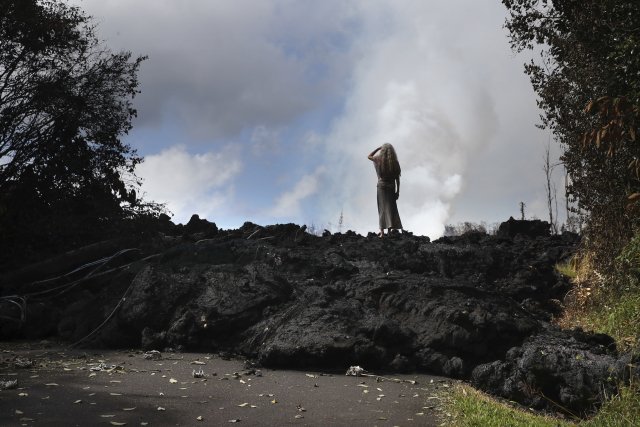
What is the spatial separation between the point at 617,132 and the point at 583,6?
6016 mm

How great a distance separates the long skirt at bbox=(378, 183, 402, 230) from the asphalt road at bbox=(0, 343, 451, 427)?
7784 mm

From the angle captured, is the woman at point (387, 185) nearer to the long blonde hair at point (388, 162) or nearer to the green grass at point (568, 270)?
the long blonde hair at point (388, 162)

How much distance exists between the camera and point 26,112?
14719 millimetres

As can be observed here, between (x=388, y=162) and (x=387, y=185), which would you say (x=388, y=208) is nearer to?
(x=387, y=185)

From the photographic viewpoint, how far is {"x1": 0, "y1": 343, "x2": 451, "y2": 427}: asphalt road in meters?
5.64

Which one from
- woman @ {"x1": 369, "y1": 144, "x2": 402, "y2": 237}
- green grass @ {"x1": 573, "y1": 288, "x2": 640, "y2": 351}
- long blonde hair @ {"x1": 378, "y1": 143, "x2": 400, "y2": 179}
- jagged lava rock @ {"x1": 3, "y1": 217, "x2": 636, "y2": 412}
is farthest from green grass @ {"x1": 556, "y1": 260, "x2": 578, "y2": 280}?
long blonde hair @ {"x1": 378, "y1": 143, "x2": 400, "y2": 179}

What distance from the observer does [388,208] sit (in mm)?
15625

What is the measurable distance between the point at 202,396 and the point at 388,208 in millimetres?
9821

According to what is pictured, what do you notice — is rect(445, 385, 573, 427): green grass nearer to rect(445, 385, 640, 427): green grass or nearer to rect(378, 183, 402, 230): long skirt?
rect(445, 385, 640, 427): green grass

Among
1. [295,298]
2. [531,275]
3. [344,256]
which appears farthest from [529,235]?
[295,298]

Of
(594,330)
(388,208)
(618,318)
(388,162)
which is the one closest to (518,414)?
(618,318)

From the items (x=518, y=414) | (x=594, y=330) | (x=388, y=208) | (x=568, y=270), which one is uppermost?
(x=388, y=208)

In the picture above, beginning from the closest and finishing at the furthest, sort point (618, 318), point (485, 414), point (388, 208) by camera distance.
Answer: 1. point (485, 414)
2. point (618, 318)
3. point (388, 208)

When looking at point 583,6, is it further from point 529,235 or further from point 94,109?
point 94,109
